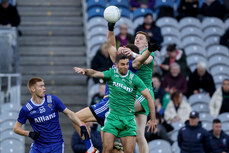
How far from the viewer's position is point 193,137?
12.4 m

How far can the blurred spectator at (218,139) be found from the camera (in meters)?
12.6

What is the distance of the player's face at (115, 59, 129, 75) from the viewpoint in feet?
29.1

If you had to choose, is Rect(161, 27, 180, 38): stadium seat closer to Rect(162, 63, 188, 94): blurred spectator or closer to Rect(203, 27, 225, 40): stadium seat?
Rect(203, 27, 225, 40): stadium seat

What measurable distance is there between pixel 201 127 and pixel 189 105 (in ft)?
3.51

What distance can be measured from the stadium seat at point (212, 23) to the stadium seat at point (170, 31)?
98 cm

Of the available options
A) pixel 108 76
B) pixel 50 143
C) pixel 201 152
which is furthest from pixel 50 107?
pixel 201 152

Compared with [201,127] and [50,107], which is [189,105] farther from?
[50,107]

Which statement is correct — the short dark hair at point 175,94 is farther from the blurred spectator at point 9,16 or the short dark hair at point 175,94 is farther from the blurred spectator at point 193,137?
the blurred spectator at point 9,16

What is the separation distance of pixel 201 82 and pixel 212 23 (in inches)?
110

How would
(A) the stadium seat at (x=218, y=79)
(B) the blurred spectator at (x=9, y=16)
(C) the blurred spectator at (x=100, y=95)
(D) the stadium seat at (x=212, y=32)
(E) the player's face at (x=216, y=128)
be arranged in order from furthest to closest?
(D) the stadium seat at (x=212, y=32)
(B) the blurred spectator at (x=9, y=16)
(A) the stadium seat at (x=218, y=79)
(C) the blurred spectator at (x=100, y=95)
(E) the player's face at (x=216, y=128)

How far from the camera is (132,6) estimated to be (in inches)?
666

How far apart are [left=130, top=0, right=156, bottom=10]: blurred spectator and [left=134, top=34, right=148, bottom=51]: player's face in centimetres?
700

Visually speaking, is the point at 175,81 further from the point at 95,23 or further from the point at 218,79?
the point at 95,23

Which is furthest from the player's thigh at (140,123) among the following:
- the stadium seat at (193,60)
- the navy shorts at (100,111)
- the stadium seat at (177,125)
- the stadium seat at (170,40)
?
the stadium seat at (170,40)
